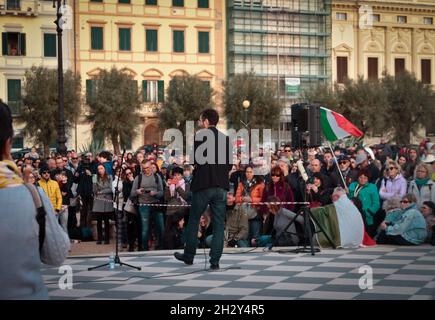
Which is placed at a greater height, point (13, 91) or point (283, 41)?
point (283, 41)

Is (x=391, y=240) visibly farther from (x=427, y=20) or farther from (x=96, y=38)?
(x=427, y=20)

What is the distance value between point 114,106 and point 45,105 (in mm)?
4518

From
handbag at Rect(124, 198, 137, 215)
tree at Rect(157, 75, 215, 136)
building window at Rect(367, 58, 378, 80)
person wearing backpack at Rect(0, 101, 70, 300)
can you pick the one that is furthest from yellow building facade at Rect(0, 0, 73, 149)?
person wearing backpack at Rect(0, 101, 70, 300)

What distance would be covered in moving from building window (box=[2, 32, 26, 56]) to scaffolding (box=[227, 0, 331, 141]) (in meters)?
15.7

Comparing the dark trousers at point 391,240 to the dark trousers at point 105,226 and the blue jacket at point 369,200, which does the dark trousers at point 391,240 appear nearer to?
the blue jacket at point 369,200

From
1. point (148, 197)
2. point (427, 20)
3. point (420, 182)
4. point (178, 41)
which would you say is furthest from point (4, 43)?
point (420, 182)

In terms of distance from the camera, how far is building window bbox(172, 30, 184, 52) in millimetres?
60500

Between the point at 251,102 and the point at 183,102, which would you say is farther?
the point at 251,102

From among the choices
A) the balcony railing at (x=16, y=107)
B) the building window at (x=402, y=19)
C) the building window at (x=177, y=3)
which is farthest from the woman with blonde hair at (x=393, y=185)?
the building window at (x=402, y=19)

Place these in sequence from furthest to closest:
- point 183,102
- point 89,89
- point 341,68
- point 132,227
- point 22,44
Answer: point 341,68
point 22,44
point 89,89
point 183,102
point 132,227

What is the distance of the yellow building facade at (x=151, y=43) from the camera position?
5744cm

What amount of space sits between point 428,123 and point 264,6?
15603 millimetres

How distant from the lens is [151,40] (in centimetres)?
5981

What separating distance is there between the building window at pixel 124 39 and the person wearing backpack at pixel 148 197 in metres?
44.5
